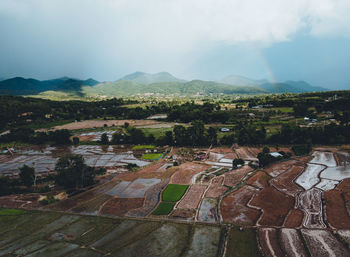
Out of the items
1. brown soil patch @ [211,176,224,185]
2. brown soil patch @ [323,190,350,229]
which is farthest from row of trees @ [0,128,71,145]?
brown soil patch @ [323,190,350,229]

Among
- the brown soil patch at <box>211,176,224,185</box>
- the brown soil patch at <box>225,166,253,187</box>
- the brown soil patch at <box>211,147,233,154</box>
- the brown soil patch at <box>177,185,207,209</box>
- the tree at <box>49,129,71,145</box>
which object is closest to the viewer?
the brown soil patch at <box>177,185,207,209</box>

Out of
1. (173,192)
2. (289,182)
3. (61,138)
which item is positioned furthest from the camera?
(61,138)

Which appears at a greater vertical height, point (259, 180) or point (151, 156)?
point (259, 180)

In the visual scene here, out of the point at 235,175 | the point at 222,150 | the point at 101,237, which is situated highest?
the point at 222,150

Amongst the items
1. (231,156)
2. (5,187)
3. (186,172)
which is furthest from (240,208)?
(5,187)

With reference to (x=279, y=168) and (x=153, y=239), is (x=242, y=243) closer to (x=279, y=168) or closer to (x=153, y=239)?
(x=153, y=239)

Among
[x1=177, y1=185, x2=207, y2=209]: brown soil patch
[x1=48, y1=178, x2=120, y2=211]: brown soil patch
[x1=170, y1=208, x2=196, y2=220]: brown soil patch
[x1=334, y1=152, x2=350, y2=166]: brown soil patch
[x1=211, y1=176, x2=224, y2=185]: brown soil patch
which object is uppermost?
[x1=334, y1=152, x2=350, y2=166]: brown soil patch

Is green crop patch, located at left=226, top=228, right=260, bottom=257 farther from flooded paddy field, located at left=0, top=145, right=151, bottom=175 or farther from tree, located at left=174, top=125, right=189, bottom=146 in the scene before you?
tree, located at left=174, top=125, right=189, bottom=146
